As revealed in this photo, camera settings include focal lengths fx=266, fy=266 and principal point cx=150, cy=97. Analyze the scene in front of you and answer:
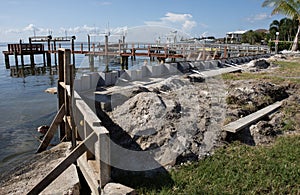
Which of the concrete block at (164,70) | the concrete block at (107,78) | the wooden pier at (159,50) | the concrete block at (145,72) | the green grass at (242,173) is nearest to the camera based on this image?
the green grass at (242,173)

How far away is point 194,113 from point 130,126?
166cm

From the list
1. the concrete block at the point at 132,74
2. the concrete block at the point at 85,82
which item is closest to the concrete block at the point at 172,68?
the concrete block at the point at 132,74

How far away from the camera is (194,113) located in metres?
6.31

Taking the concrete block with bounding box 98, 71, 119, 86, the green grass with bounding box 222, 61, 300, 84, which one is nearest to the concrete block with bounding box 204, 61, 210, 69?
the green grass with bounding box 222, 61, 300, 84

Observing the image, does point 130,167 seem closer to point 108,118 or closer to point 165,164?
point 165,164

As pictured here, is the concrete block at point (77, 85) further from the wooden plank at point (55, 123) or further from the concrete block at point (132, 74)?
the concrete block at point (132, 74)

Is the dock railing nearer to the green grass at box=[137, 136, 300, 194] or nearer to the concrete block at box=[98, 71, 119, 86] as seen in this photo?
the green grass at box=[137, 136, 300, 194]

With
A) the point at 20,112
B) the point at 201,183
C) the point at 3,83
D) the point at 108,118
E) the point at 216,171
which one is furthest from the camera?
the point at 3,83

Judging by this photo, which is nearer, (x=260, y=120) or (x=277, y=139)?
(x=277, y=139)

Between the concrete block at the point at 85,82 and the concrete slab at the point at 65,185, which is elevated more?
the concrete block at the point at 85,82

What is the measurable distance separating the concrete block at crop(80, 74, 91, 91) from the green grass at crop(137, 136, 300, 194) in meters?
4.75

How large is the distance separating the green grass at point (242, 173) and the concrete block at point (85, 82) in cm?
475

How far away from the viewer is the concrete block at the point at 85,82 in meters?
8.05

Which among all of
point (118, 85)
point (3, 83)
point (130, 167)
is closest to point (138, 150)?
point (130, 167)
